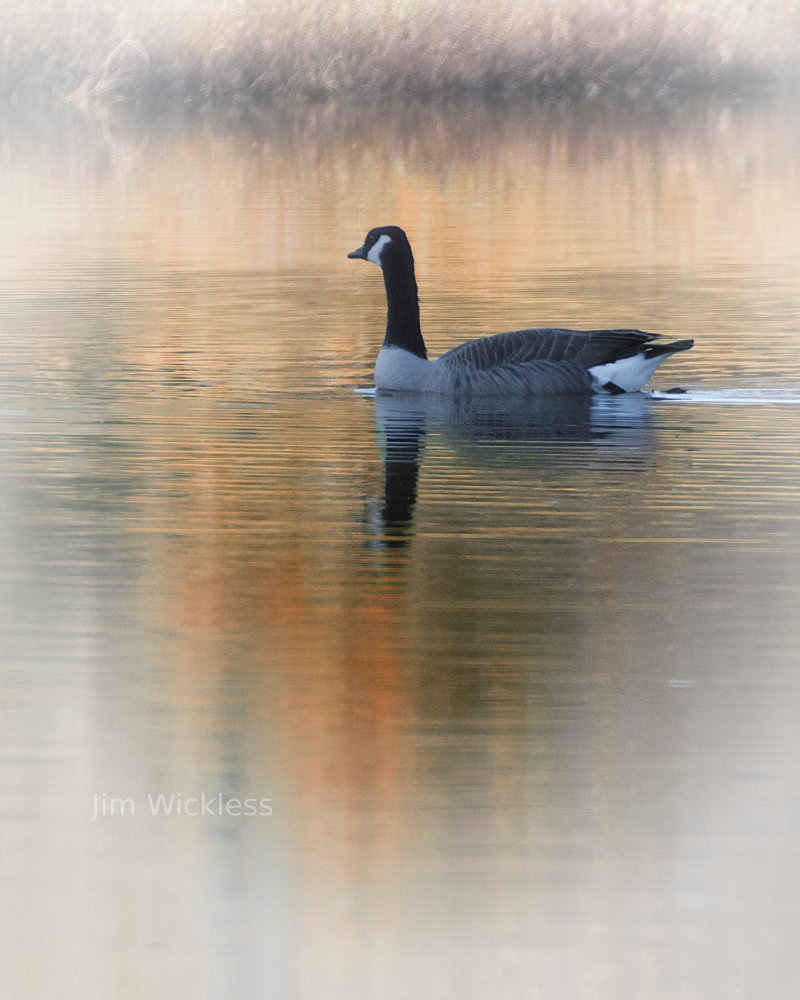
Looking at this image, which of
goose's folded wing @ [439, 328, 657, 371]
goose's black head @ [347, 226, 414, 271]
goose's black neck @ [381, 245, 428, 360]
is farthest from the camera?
goose's black head @ [347, 226, 414, 271]

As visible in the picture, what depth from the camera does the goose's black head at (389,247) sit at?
49.7ft

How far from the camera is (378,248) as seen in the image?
50.1 ft

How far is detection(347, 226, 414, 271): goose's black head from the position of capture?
1515 cm

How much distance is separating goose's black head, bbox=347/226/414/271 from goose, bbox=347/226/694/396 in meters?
1.05

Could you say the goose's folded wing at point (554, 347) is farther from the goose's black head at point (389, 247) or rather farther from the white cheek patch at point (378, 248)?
the white cheek patch at point (378, 248)

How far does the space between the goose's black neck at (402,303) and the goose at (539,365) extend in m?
0.21

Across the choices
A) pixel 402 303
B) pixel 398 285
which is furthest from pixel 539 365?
pixel 398 285

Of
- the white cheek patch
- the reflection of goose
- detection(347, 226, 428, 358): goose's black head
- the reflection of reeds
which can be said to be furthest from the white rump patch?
the reflection of reeds

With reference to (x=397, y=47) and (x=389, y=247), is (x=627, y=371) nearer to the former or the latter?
(x=389, y=247)

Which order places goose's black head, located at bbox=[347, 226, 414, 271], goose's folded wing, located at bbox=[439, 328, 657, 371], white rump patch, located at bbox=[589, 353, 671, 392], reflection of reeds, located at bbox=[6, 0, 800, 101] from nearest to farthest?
goose's folded wing, located at bbox=[439, 328, 657, 371] < white rump patch, located at bbox=[589, 353, 671, 392] < goose's black head, located at bbox=[347, 226, 414, 271] < reflection of reeds, located at bbox=[6, 0, 800, 101]

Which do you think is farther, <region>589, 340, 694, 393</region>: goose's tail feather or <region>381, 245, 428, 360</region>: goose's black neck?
<region>381, 245, 428, 360</region>: goose's black neck

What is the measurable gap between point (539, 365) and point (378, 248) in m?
2.20

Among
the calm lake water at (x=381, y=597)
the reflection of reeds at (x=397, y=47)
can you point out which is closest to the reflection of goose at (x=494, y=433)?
the calm lake water at (x=381, y=597)

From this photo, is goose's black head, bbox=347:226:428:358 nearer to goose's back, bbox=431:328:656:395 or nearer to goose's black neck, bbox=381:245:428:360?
goose's black neck, bbox=381:245:428:360
